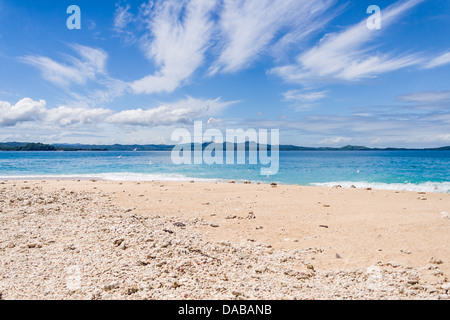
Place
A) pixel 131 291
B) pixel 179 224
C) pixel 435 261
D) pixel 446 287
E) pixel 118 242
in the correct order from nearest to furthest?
pixel 131 291 → pixel 446 287 → pixel 435 261 → pixel 118 242 → pixel 179 224

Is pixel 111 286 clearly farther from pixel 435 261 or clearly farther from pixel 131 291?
pixel 435 261

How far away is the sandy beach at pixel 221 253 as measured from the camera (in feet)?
12.4

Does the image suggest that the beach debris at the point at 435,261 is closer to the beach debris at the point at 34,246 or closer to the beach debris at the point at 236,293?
Result: the beach debris at the point at 236,293

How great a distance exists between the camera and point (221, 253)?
514 cm

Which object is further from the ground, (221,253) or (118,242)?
(118,242)

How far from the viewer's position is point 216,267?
4492 mm

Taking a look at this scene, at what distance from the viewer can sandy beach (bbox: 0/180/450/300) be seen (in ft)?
12.4

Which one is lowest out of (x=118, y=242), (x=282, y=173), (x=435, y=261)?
(x=282, y=173)

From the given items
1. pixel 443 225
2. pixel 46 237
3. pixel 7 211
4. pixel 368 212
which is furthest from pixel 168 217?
pixel 443 225

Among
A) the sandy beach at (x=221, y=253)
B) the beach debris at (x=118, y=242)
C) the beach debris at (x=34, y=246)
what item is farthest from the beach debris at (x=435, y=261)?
the beach debris at (x=34, y=246)

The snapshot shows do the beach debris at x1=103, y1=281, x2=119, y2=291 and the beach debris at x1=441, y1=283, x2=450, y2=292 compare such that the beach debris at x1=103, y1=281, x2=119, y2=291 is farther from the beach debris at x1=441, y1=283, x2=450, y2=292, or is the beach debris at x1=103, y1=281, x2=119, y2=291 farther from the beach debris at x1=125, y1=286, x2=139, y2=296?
the beach debris at x1=441, y1=283, x2=450, y2=292

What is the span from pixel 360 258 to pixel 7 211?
9965 mm

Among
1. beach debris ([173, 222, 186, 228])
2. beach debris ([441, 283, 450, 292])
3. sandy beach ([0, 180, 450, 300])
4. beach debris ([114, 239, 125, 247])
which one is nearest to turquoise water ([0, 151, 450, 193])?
sandy beach ([0, 180, 450, 300])

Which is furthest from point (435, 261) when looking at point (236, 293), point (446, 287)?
point (236, 293)
